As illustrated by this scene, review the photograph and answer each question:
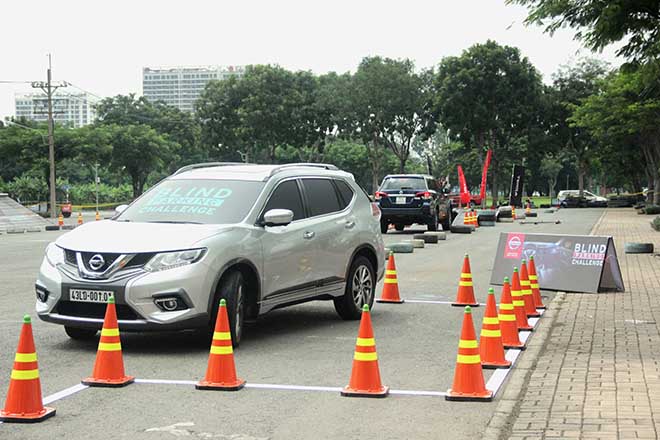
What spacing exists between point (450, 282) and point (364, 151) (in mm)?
85905

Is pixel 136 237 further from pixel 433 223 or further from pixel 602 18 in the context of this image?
pixel 433 223

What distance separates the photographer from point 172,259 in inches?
350

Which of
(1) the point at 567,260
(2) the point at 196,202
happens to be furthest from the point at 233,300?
(1) the point at 567,260

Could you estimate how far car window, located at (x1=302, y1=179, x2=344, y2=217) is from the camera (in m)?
11.0

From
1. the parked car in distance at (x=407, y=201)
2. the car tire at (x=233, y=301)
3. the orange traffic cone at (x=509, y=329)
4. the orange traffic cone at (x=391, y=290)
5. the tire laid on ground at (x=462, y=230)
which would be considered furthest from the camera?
the tire laid on ground at (x=462, y=230)

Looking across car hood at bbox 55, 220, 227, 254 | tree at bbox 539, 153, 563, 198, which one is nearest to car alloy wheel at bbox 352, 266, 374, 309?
car hood at bbox 55, 220, 227, 254

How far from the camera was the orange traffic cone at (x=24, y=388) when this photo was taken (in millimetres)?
6324

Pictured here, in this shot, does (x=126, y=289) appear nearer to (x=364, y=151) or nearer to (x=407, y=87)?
(x=407, y=87)

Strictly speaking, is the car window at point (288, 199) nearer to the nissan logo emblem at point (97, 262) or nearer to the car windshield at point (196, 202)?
the car windshield at point (196, 202)

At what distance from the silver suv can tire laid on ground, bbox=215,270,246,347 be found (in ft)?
0.04

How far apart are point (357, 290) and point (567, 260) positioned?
4733mm

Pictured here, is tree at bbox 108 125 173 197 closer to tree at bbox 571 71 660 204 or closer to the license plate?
tree at bbox 571 71 660 204

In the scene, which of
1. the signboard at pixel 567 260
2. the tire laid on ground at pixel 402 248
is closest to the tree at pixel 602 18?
the signboard at pixel 567 260

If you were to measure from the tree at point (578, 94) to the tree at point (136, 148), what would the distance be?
30464mm
